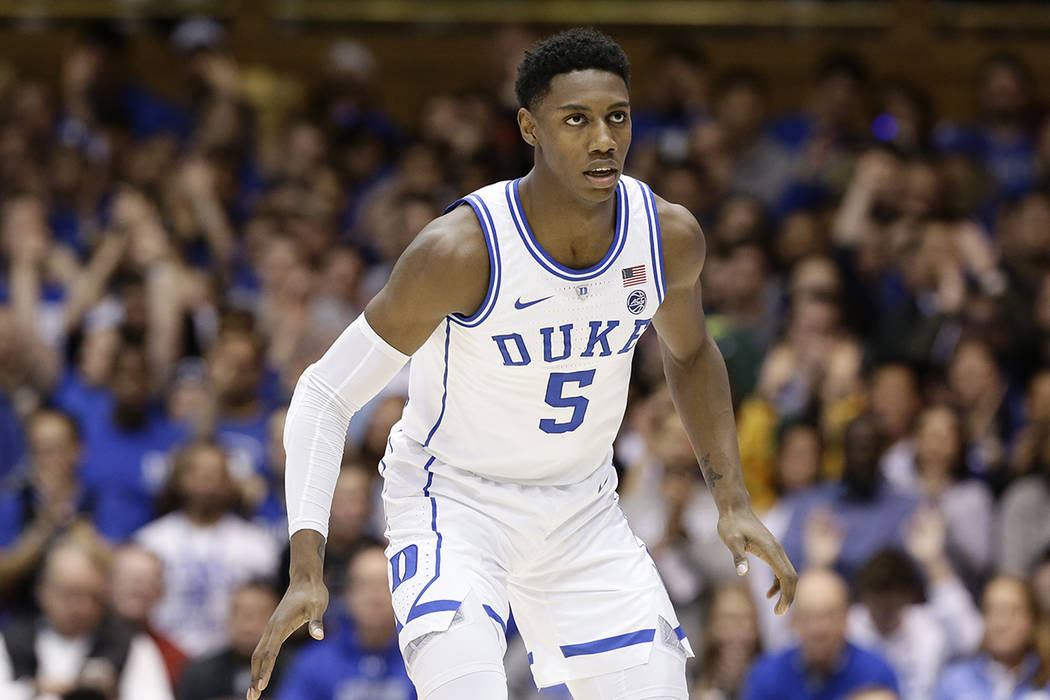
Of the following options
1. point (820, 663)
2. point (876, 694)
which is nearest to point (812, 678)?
point (820, 663)

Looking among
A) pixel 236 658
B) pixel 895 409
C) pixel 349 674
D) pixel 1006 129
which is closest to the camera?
pixel 349 674

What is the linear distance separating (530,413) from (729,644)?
3121 mm

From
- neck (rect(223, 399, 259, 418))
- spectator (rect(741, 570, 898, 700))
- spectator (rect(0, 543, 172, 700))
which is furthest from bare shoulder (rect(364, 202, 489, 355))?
neck (rect(223, 399, 259, 418))

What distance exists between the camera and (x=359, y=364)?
427 centimetres

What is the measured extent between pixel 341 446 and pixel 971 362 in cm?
447

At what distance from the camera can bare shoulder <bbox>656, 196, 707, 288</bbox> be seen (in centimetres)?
445

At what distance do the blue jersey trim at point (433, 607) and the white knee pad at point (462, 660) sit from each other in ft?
0.07

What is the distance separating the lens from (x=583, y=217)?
4328mm

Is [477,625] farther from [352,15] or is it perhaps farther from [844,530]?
[352,15]

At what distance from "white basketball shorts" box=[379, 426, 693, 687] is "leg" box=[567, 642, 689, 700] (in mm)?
24

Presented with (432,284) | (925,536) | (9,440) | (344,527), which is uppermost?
(432,284)

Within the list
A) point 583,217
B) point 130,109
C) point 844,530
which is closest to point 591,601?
point 583,217

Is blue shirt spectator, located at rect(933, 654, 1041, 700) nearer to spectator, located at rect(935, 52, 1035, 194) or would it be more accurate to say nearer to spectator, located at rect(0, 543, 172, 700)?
spectator, located at rect(0, 543, 172, 700)

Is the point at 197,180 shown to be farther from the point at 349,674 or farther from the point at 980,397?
the point at 980,397
